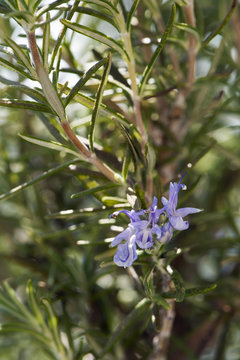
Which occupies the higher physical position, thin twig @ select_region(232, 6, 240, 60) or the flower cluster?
thin twig @ select_region(232, 6, 240, 60)

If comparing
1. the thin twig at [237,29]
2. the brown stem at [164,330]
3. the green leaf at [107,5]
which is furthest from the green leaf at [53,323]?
the thin twig at [237,29]

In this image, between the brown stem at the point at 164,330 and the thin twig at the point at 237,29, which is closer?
the brown stem at the point at 164,330

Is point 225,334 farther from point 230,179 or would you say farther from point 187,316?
point 230,179

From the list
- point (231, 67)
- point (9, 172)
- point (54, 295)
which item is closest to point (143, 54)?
point (231, 67)

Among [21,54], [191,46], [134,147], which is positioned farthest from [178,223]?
[191,46]

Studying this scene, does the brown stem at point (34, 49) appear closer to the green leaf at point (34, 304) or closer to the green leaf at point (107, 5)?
the green leaf at point (107, 5)

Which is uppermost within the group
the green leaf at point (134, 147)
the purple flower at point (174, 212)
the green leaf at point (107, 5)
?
the green leaf at point (107, 5)

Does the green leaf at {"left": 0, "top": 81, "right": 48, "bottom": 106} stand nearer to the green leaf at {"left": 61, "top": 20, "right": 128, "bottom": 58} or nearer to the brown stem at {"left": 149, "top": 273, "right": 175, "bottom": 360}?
the green leaf at {"left": 61, "top": 20, "right": 128, "bottom": 58}

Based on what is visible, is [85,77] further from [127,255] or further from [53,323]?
[53,323]

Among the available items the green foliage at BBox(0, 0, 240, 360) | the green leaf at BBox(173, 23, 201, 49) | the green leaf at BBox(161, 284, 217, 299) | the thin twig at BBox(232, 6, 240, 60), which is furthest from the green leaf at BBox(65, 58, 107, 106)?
the thin twig at BBox(232, 6, 240, 60)
